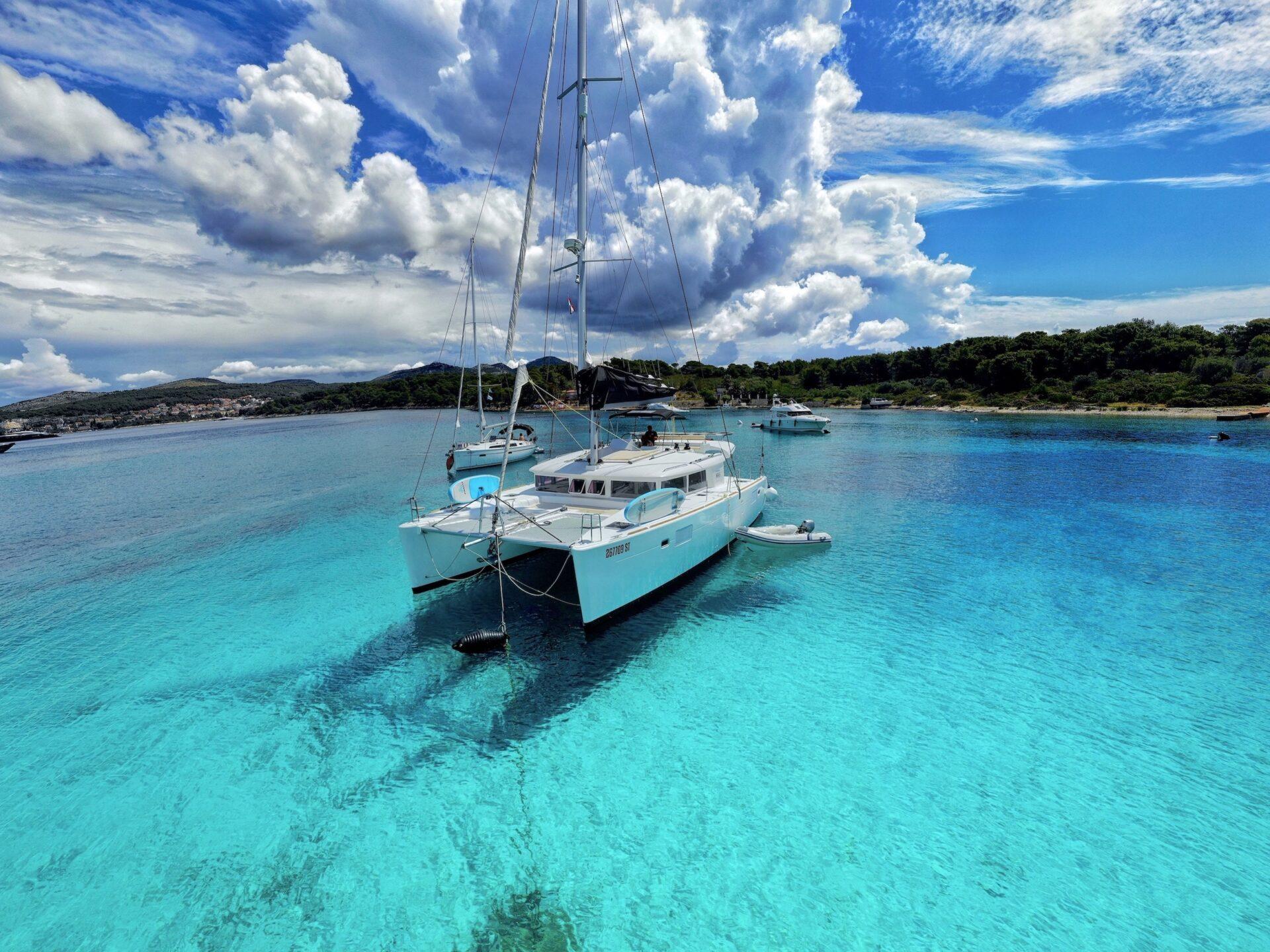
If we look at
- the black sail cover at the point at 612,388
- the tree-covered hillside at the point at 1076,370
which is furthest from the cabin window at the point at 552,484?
the tree-covered hillside at the point at 1076,370

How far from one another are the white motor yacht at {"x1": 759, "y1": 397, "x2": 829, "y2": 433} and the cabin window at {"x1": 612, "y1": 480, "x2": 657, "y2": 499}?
48.6 m

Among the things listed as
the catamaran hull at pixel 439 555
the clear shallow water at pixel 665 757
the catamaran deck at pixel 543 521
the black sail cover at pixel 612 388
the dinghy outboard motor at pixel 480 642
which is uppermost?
the black sail cover at pixel 612 388

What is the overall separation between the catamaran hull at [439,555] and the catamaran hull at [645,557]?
109 inches

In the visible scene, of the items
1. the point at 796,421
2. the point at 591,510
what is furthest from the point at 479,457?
the point at 796,421

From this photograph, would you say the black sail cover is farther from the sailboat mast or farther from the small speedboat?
the small speedboat

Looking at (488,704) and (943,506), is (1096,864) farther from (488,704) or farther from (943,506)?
(943,506)

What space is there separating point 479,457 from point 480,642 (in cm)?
2737

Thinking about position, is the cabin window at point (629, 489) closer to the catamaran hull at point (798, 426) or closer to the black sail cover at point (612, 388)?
the black sail cover at point (612, 388)

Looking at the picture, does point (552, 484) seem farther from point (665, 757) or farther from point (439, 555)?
point (665, 757)

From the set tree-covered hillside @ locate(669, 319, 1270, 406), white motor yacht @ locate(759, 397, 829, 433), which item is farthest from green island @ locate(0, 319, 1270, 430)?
white motor yacht @ locate(759, 397, 829, 433)

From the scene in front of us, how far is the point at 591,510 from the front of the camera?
43.0 feet

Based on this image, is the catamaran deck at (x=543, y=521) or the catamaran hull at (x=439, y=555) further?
the catamaran hull at (x=439, y=555)

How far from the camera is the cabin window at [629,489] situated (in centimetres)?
1330

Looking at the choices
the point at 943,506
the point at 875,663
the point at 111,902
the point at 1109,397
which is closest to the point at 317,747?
the point at 111,902
